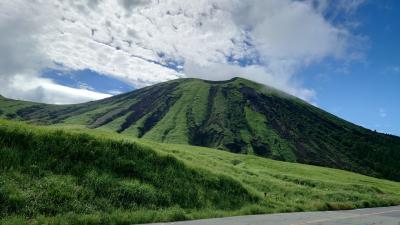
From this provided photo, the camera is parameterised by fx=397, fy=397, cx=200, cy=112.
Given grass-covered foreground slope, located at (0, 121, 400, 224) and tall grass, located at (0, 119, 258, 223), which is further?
tall grass, located at (0, 119, 258, 223)

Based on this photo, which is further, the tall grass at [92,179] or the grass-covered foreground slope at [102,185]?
the tall grass at [92,179]

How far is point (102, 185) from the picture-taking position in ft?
74.5

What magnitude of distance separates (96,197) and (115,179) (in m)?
3.32

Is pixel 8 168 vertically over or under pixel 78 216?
over

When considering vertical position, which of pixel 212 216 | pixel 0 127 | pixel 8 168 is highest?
pixel 0 127

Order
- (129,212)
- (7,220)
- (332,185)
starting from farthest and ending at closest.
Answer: (332,185) < (129,212) < (7,220)

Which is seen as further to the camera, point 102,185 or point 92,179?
point 92,179

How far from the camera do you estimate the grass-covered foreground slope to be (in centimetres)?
1825

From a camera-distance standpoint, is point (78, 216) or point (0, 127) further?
point (0, 127)

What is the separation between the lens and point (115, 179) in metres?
24.4

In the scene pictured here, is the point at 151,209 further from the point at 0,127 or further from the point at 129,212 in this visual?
the point at 0,127

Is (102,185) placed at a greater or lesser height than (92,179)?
lesser

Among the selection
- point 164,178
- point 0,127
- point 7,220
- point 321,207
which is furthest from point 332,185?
point 7,220

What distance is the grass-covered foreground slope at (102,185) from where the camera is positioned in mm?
18250
